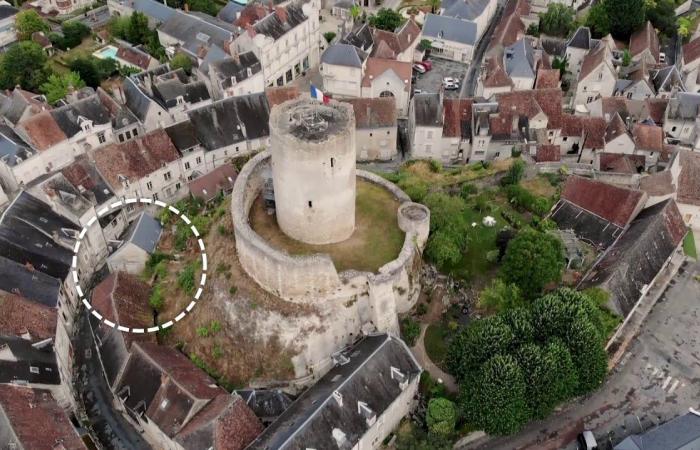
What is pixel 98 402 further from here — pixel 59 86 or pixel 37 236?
pixel 59 86

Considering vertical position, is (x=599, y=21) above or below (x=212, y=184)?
above

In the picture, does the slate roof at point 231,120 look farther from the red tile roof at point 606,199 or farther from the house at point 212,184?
the red tile roof at point 606,199

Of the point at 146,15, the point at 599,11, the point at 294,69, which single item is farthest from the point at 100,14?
the point at 599,11

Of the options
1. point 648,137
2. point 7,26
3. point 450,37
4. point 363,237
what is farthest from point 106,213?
point 648,137

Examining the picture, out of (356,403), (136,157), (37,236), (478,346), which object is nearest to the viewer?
(356,403)

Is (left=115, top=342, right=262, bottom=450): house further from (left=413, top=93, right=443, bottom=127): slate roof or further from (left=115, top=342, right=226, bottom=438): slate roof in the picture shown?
(left=413, top=93, right=443, bottom=127): slate roof

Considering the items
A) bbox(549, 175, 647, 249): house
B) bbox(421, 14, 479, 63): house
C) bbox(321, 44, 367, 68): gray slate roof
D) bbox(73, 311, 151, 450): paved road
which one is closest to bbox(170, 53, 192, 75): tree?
bbox(321, 44, 367, 68): gray slate roof

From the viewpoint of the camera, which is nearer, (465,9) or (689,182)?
(689,182)
